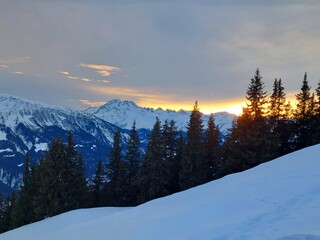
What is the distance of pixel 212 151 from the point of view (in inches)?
1698

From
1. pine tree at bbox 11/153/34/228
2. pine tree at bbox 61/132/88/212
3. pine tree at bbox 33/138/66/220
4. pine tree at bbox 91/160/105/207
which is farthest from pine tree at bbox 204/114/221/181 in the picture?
pine tree at bbox 11/153/34/228

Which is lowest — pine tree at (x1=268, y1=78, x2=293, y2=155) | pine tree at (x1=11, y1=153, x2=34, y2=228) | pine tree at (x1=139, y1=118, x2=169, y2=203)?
pine tree at (x1=11, y1=153, x2=34, y2=228)

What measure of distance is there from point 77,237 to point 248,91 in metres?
28.1

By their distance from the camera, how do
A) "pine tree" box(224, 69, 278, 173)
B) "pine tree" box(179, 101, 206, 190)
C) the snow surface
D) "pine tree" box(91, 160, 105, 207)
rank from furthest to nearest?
"pine tree" box(91, 160, 105, 207) → "pine tree" box(179, 101, 206, 190) → "pine tree" box(224, 69, 278, 173) → the snow surface

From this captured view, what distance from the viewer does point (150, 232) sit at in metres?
11.1

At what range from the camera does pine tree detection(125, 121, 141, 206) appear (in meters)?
44.3

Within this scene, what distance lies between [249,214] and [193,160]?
30909 millimetres

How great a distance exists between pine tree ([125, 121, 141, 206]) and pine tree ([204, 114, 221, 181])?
9.20 meters

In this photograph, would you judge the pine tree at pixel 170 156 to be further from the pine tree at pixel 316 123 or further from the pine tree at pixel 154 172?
the pine tree at pixel 316 123

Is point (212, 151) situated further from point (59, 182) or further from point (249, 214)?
point (249, 214)

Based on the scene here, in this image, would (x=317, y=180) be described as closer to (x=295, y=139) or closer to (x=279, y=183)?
(x=279, y=183)

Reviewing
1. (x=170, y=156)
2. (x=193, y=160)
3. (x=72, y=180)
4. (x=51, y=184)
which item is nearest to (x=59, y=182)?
(x=51, y=184)

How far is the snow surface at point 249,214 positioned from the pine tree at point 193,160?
75.9 feet

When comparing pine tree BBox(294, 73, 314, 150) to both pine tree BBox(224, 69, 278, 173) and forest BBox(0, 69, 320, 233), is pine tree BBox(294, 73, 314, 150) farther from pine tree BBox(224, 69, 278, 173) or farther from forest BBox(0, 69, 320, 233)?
pine tree BBox(224, 69, 278, 173)
